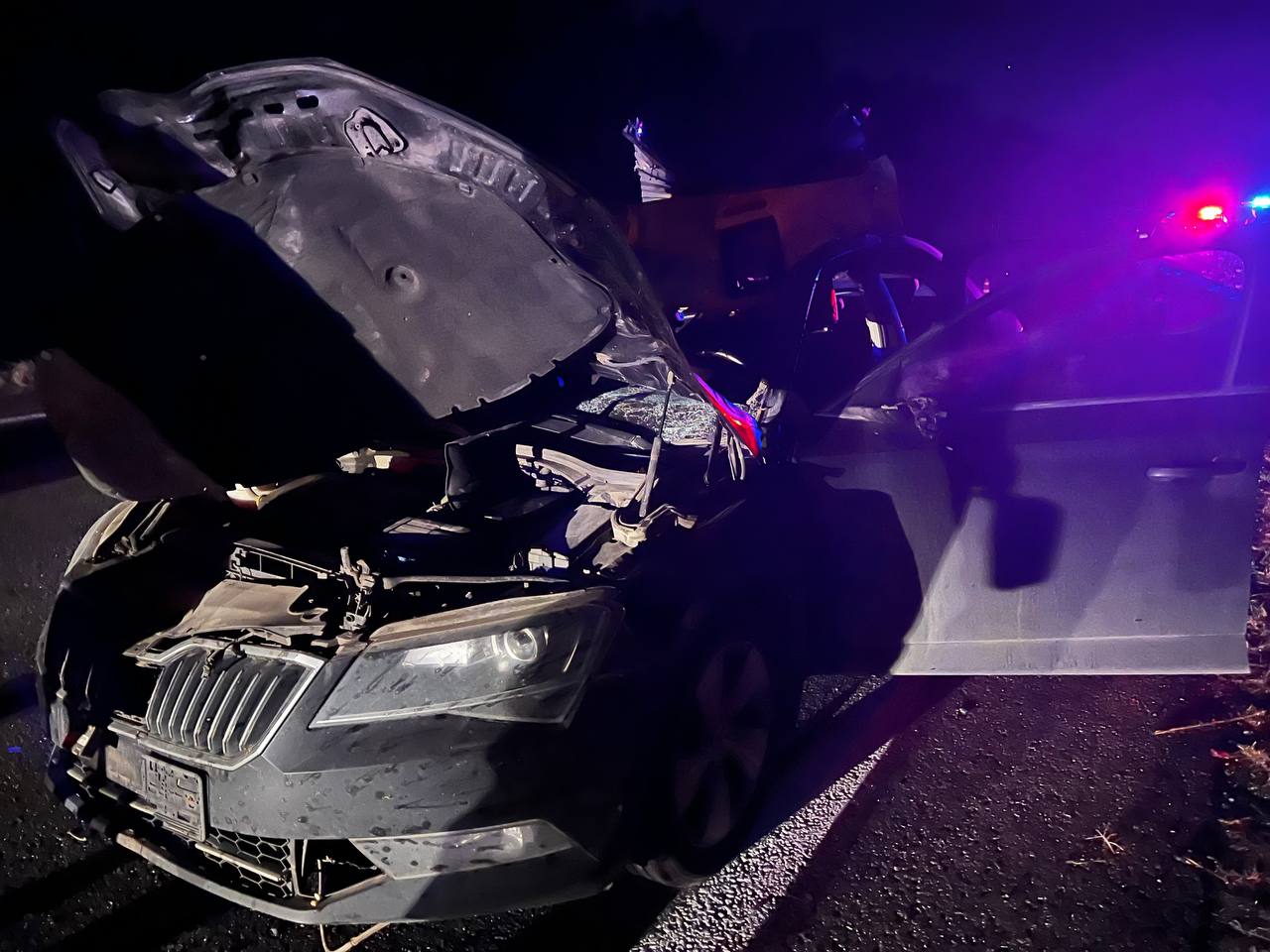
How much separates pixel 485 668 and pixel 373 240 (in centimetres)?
159

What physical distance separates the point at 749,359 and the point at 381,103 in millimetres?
1625

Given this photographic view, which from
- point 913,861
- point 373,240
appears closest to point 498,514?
point 373,240

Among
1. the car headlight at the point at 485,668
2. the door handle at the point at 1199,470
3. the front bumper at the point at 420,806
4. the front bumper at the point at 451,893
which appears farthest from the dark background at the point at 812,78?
the front bumper at the point at 451,893

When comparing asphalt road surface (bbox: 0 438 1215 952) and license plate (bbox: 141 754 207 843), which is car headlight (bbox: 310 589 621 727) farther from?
asphalt road surface (bbox: 0 438 1215 952)

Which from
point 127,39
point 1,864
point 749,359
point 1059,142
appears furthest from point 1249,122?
point 1,864

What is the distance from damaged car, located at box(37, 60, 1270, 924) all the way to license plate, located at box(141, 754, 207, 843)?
0.01 metres

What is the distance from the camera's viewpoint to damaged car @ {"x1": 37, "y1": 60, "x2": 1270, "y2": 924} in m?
1.82

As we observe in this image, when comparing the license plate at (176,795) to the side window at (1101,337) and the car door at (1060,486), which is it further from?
the side window at (1101,337)

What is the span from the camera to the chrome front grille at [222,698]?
1885 millimetres

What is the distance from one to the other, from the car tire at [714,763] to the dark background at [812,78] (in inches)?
196

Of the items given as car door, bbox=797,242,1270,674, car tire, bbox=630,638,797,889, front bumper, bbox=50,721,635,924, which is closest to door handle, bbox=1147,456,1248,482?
car door, bbox=797,242,1270,674

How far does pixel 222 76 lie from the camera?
2186mm

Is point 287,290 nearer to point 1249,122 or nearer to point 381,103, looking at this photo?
point 381,103

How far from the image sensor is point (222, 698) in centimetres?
199
